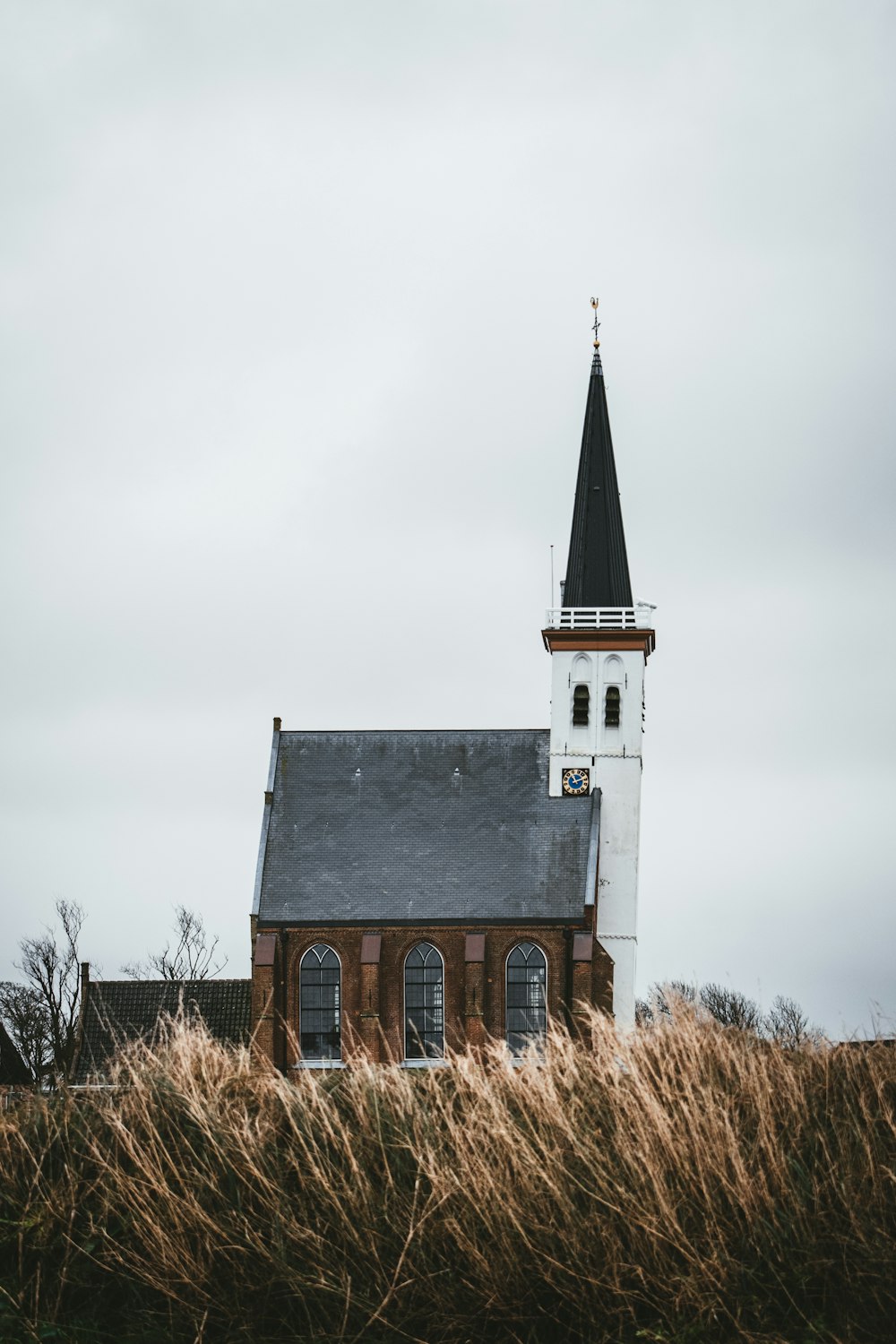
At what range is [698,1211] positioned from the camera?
1176cm

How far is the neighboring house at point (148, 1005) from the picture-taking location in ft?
138

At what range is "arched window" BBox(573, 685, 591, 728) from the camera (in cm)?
4400

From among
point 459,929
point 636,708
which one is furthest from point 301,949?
point 636,708

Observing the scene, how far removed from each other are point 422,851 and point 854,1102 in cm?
2965

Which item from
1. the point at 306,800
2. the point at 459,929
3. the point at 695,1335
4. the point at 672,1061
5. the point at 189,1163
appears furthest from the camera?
the point at 306,800

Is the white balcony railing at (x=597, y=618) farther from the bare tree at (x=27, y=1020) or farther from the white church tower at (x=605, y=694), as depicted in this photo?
the bare tree at (x=27, y=1020)

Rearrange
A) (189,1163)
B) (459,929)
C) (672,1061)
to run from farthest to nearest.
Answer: (459,929) → (189,1163) → (672,1061)

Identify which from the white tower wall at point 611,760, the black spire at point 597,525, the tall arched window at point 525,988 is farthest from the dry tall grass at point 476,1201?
the black spire at point 597,525

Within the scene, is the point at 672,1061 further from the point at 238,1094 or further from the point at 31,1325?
the point at 31,1325

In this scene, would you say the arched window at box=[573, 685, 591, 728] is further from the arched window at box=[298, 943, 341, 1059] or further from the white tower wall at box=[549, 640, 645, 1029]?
the arched window at box=[298, 943, 341, 1059]

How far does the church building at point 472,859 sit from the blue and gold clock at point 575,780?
47 mm

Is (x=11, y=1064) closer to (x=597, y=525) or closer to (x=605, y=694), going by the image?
(x=605, y=694)

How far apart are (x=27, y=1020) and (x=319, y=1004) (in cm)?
2237

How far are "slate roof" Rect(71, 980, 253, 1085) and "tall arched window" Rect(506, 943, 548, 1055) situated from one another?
23.3 feet
